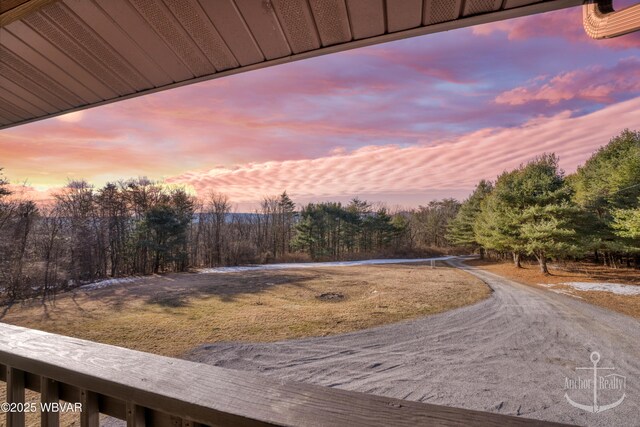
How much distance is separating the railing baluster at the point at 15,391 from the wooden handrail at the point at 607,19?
209cm

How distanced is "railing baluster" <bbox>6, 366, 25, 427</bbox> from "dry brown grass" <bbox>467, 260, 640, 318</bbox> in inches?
492

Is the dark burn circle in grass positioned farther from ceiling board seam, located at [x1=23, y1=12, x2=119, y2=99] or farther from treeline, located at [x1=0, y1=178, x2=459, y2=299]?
treeline, located at [x1=0, y1=178, x2=459, y2=299]

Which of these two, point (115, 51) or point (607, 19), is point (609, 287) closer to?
point (607, 19)

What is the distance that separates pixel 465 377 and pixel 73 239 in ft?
60.8

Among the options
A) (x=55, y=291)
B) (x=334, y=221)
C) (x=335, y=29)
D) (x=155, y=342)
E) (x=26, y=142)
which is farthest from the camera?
(x=334, y=221)

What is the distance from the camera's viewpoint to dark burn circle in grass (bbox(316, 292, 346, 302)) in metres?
9.67

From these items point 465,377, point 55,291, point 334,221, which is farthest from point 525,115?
point 55,291

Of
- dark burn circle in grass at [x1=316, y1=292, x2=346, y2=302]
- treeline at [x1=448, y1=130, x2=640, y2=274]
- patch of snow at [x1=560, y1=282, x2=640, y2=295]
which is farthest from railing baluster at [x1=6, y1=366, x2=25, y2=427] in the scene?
treeline at [x1=448, y1=130, x2=640, y2=274]

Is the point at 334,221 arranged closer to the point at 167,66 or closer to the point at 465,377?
the point at 465,377

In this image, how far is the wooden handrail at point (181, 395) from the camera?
19.1 inches

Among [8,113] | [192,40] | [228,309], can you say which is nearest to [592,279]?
[228,309]

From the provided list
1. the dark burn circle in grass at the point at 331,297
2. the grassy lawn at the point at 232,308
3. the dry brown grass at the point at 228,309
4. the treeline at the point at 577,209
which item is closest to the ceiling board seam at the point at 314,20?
the dry brown grass at the point at 228,309

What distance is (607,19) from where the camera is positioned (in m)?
0.77

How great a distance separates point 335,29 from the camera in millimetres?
1153
